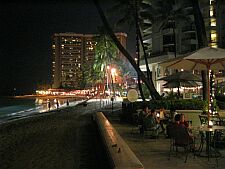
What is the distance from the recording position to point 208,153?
8.25 m

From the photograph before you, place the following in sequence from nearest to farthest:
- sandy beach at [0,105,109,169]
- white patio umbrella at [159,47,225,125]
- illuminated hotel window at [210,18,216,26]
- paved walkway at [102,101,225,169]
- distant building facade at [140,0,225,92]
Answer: paved walkway at [102,101,225,169], white patio umbrella at [159,47,225,125], sandy beach at [0,105,109,169], distant building facade at [140,0,225,92], illuminated hotel window at [210,18,216,26]

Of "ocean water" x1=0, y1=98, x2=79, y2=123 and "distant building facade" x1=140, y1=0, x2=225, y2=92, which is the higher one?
"distant building facade" x1=140, y1=0, x2=225, y2=92

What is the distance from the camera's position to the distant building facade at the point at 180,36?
5481 centimetres

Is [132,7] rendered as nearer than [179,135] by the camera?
No

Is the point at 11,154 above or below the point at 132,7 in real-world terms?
below

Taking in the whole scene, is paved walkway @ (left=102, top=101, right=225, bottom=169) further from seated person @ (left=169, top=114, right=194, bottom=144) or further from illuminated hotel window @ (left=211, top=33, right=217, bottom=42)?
illuminated hotel window @ (left=211, top=33, right=217, bottom=42)

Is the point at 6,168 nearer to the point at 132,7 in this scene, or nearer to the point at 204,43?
the point at 204,43

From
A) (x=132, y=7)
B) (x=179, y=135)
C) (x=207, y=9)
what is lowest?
(x=179, y=135)

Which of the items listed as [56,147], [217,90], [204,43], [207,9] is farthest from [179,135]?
[207,9]

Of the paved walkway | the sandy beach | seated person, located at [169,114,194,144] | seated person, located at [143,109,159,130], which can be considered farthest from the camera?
seated person, located at [143,109,159,130]

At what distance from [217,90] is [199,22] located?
1656 cm

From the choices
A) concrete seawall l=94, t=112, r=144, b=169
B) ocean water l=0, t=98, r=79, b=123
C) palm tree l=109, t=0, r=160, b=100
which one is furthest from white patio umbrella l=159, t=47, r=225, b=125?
ocean water l=0, t=98, r=79, b=123

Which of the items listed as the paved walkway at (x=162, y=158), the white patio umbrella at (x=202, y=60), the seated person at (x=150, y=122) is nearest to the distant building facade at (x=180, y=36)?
the seated person at (x=150, y=122)

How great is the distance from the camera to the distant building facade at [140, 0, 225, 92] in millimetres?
54812
